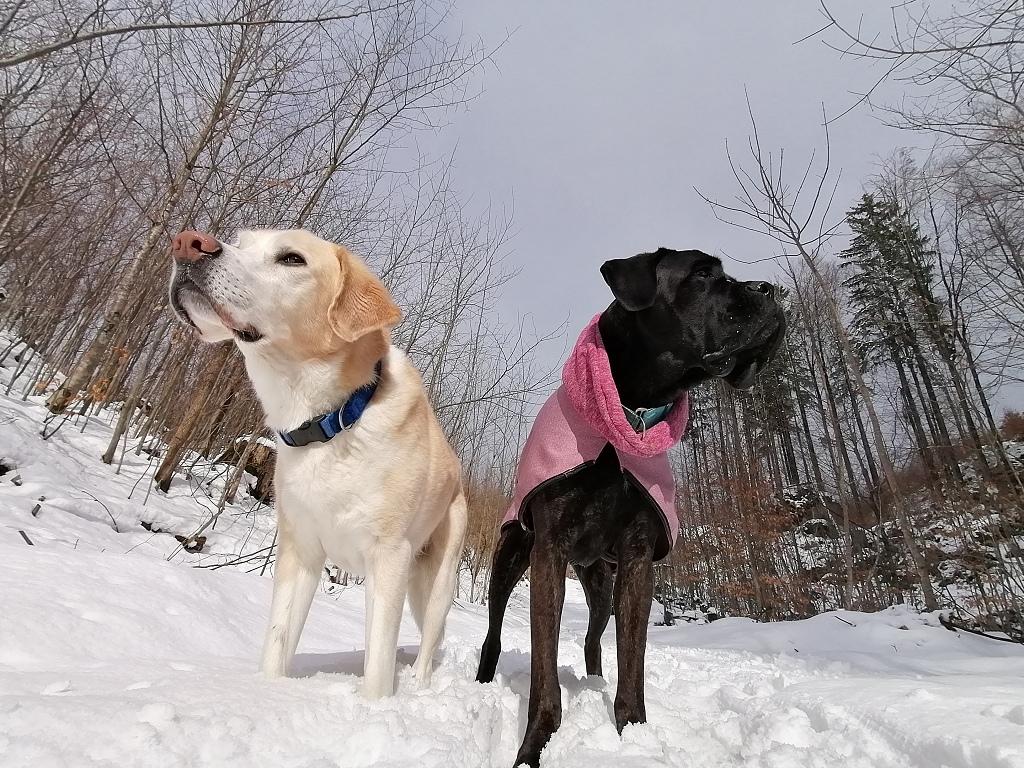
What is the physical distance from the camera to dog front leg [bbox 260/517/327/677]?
7.06 ft

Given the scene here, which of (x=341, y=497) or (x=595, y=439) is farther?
(x=595, y=439)

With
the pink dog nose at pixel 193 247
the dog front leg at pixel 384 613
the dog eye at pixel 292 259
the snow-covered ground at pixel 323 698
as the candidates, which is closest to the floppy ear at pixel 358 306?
the dog eye at pixel 292 259

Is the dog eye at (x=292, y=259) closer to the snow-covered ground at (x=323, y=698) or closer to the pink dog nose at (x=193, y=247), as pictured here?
the pink dog nose at (x=193, y=247)

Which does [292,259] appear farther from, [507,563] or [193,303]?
[507,563]

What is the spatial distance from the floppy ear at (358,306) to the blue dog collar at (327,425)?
0.88 ft

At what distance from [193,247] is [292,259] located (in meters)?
0.36

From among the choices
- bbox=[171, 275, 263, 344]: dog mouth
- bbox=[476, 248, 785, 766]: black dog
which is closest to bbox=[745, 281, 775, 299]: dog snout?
bbox=[476, 248, 785, 766]: black dog

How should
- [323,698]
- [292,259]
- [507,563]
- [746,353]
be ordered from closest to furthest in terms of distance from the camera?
[323,698], [292,259], [746,353], [507,563]

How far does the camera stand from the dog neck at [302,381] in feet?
7.07

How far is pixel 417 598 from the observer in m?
2.71

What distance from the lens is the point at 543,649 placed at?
215 cm

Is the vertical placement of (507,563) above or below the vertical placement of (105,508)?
below

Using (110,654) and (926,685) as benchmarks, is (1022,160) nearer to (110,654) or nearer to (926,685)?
(926,685)

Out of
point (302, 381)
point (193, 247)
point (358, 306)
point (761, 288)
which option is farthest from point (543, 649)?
point (193, 247)
